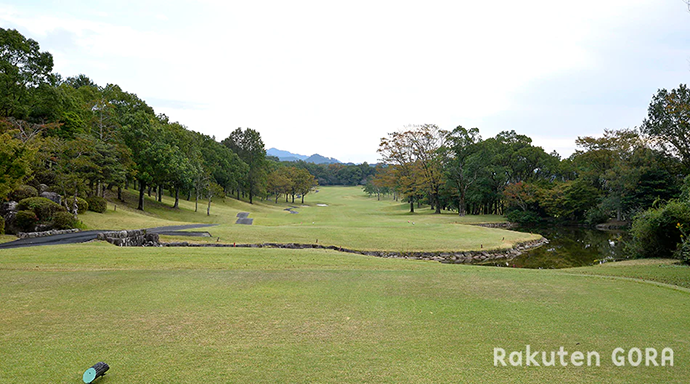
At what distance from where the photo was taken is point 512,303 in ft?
28.7

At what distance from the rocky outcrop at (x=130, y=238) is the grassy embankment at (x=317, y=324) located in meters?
7.36

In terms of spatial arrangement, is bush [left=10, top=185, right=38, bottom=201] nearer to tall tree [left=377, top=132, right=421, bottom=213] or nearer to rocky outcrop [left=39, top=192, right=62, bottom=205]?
rocky outcrop [left=39, top=192, right=62, bottom=205]

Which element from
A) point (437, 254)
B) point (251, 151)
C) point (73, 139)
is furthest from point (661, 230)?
point (251, 151)

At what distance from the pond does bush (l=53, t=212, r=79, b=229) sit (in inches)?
1083

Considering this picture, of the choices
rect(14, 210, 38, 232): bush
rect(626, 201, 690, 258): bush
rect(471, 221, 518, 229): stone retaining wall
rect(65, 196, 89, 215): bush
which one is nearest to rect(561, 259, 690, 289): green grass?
rect(626, 201, 690, 258): bush

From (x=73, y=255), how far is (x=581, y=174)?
61.8 metres

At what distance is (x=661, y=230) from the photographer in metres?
19.7

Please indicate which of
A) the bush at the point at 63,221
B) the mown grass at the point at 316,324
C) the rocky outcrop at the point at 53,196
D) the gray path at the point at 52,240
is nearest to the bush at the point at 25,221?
the bush at the point at 63,221

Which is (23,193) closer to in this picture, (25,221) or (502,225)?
(25,221)

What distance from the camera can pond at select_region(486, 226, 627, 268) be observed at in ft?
79.4

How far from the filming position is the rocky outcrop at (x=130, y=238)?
1989 centimetres

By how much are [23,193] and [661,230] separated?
38.6 meters

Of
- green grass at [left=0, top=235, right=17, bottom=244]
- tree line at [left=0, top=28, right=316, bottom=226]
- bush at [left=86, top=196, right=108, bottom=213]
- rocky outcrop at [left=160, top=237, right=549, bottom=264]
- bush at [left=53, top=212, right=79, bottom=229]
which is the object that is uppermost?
tree line at [left=0, top=28, right=316, bottom=226]

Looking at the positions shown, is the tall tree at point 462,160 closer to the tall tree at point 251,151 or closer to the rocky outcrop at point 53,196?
the tall tree at point 251,151
